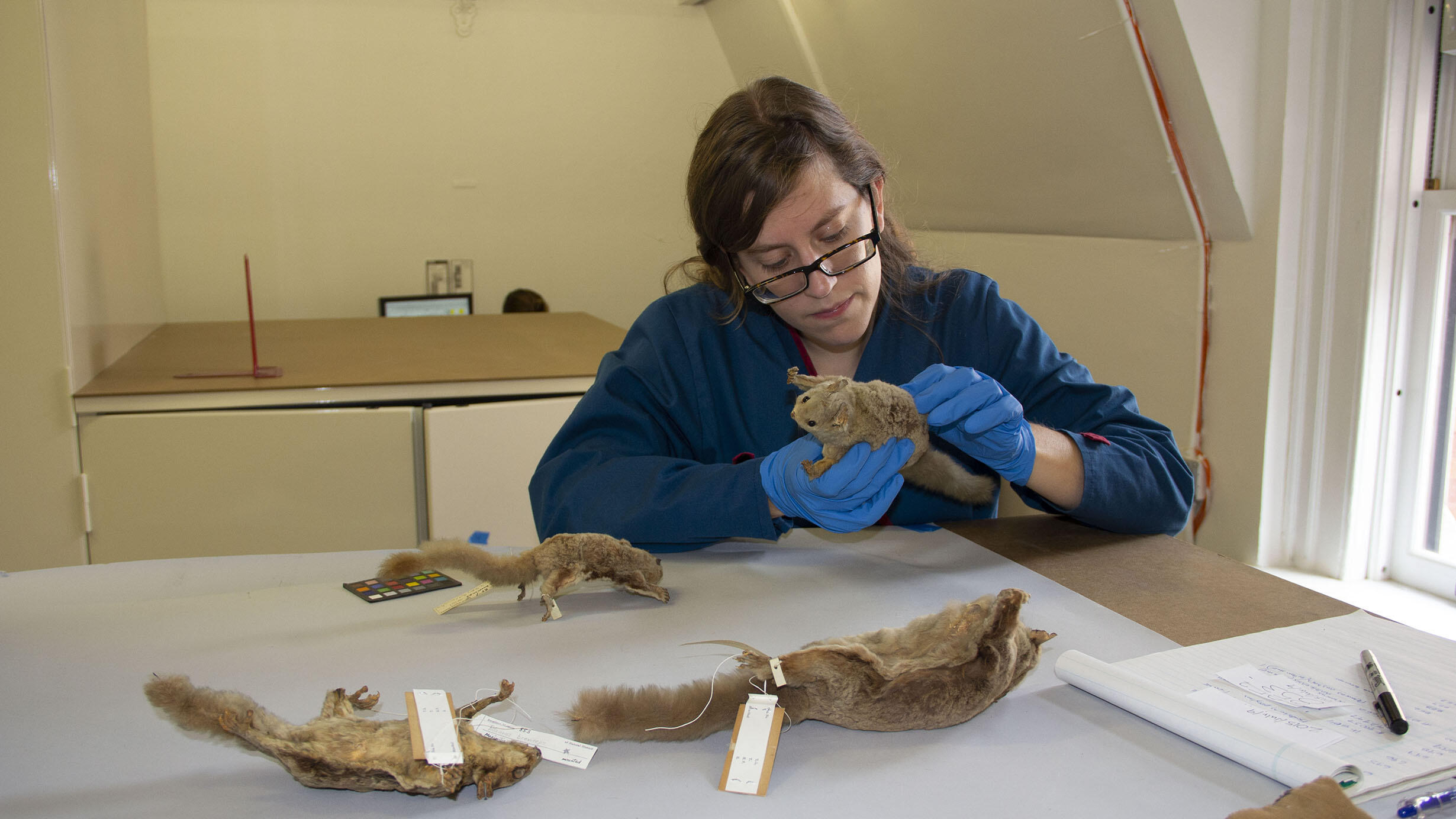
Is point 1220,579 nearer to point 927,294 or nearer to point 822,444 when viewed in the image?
point 822,444

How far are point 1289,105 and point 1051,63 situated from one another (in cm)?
59

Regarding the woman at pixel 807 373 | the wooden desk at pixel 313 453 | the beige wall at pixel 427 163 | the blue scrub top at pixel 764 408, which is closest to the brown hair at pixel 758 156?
the woman at pixel 807 373

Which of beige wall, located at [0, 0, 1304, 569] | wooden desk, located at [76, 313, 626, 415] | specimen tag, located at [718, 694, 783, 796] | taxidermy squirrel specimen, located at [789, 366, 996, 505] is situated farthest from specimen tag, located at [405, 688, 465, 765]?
beige wall, located at [0, 0, 1304, 569]

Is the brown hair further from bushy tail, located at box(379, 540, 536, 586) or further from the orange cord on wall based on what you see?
the orange cord on wall

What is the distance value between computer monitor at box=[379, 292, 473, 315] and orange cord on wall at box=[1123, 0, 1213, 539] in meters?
2.61

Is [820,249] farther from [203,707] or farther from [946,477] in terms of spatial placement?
[203,707]

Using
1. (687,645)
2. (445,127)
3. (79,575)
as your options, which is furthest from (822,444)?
(445,127)

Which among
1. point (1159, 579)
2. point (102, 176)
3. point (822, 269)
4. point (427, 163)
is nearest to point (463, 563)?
point (822, 269)

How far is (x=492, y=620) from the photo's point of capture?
3.26 ft

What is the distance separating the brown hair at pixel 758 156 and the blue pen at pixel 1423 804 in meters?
0.89

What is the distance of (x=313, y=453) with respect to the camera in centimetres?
211

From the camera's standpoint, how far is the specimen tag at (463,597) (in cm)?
101

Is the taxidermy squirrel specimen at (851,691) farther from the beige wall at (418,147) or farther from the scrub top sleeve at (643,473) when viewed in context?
the beige wall at (418,147)

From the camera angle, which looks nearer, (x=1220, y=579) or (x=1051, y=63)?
(x=1220, y=579)
